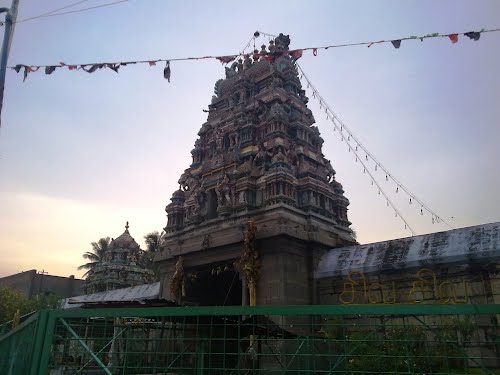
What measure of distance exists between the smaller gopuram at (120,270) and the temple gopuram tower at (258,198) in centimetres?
1662

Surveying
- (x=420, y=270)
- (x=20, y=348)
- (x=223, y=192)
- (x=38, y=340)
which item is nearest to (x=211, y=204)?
(x=223, y=192)

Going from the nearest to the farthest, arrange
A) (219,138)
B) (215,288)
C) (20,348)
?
(20,348) → (215,288) → (219,138)

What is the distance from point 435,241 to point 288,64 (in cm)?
1441

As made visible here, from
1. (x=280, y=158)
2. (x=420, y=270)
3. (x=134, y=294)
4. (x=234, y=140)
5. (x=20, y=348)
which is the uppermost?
(x=234, y=140)

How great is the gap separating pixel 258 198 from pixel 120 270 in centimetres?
2232

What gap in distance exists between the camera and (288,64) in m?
25.9

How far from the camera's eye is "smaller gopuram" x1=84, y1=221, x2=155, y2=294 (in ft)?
123

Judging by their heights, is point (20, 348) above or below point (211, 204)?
below

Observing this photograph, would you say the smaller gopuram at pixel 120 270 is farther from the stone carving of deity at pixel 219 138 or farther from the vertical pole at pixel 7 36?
the vertical pole at pixel 7 36

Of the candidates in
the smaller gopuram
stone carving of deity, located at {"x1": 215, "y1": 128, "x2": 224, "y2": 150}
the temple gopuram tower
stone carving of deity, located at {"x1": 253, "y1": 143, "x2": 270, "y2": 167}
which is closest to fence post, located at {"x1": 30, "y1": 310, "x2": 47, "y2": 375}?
the temple gopuram tower

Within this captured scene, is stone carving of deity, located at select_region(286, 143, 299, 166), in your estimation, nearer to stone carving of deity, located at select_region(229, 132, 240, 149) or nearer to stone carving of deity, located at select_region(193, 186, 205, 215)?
stone carving of deity, located at select_region(229, 132, 240, 149)

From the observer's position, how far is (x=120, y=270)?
38156 mm

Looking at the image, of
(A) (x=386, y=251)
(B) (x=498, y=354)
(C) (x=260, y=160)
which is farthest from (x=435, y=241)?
(C) (x=260, y=160)

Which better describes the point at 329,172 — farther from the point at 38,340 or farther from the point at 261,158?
the point at 38,340
